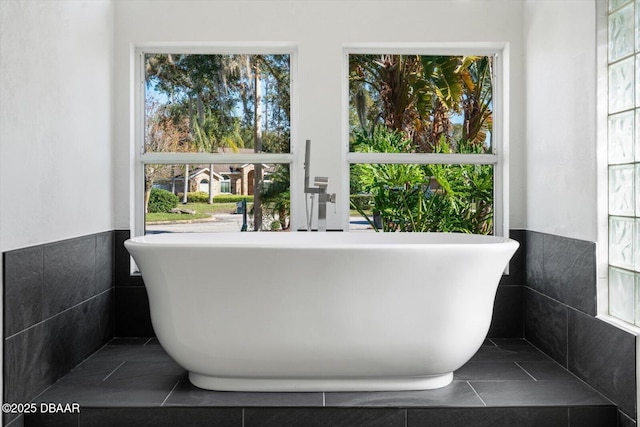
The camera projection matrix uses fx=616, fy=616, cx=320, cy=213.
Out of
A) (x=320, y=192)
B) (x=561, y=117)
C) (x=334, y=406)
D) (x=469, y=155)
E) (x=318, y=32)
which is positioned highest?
(x=318, y=32)

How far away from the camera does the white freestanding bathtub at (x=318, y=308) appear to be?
2.36 m

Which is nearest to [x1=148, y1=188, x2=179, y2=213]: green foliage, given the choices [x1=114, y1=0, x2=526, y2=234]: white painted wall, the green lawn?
the green lawn

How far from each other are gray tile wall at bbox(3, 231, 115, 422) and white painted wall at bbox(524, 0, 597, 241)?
2355 millimetres

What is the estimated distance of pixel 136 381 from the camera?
2.69m

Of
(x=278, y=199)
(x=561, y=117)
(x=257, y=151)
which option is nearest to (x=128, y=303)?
(x=278, y=199)

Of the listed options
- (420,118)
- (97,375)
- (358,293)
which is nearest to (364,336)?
(358,293)

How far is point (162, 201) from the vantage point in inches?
147

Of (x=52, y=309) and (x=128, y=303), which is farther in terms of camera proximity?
(x=128, y=303)

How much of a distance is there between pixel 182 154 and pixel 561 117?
212 cm

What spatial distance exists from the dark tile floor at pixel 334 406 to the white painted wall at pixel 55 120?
0.69 metres

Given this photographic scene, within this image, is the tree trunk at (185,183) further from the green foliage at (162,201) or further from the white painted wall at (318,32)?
the white painted wall at (318,32)

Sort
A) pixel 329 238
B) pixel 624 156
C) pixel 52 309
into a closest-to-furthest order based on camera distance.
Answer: pixel 624 156 < pixel 52 309 < pixel 329 238

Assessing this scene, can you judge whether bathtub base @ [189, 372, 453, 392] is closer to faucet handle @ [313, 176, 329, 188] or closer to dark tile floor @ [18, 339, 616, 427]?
dark tile floor @ [18, 339, 616, 427]

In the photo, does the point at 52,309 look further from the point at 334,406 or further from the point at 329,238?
the point at 329,238
